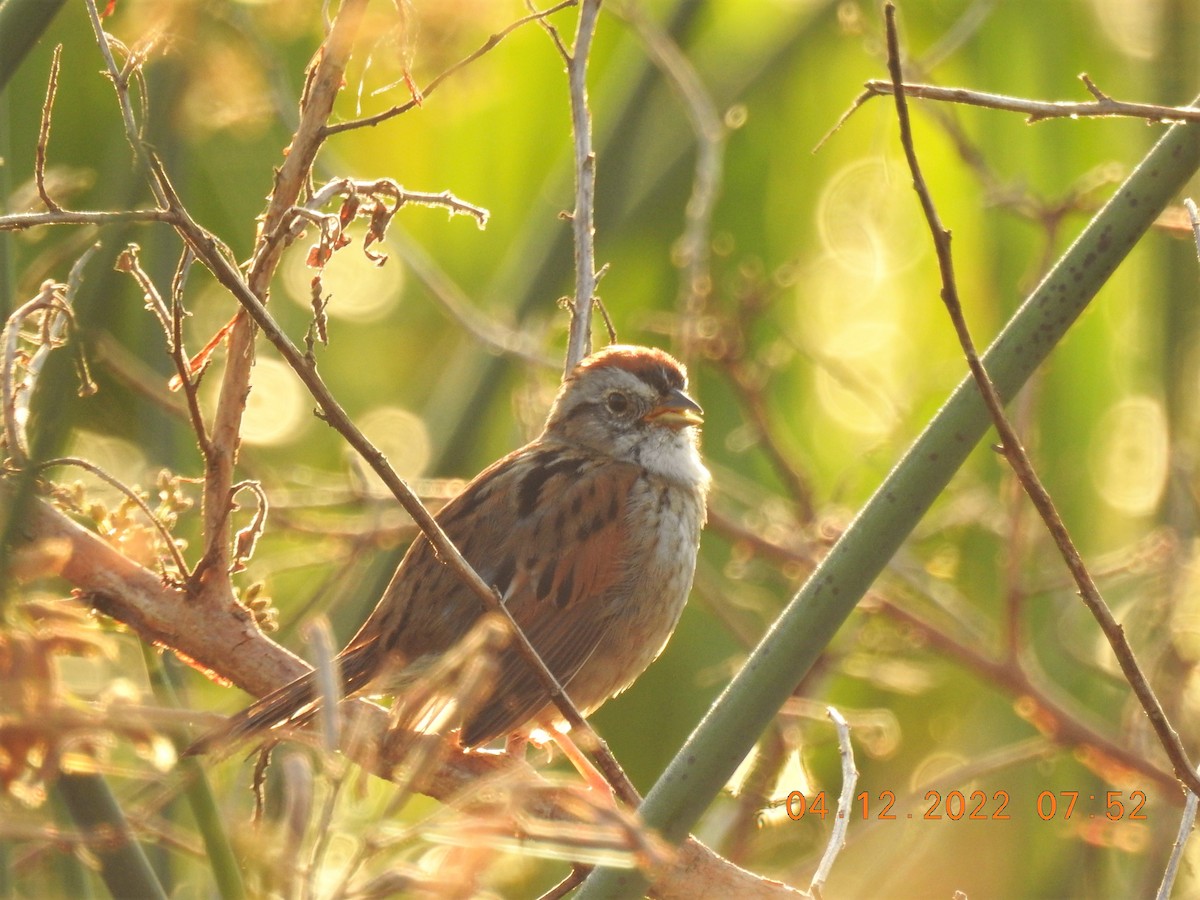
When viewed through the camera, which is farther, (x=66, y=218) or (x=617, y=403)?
(x=617, y=403)

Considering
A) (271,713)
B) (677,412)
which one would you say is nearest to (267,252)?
(271,713)

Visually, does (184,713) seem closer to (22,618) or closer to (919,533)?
(22,618)

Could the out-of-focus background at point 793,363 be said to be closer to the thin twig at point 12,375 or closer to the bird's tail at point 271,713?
the bird's tail at point 271,713

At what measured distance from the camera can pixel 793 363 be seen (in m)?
4.67

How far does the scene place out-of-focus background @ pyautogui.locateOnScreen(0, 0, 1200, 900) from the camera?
11.2ft

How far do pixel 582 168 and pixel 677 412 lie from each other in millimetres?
1116

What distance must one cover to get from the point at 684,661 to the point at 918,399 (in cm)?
103

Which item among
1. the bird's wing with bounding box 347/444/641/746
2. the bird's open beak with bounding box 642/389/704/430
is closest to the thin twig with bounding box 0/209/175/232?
the bird's wing with bounding box 347/444/641/746

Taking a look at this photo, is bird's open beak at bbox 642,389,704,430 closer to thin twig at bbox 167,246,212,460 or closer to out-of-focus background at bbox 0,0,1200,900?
out-of-focus background at bbox 0,0,1200,900

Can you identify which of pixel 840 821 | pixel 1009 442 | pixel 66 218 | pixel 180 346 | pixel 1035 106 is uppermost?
pixel 1035 106

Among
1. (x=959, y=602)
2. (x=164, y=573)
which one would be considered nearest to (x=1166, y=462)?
(x=959, y=602)

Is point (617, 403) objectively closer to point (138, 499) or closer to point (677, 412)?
point (677, 412)

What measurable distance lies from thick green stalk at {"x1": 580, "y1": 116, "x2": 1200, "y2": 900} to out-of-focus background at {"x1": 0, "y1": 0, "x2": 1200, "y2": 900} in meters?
0.83

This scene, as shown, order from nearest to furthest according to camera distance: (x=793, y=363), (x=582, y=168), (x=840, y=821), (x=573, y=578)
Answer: (x=840, y=821), (x=582, y=168), (x=573, y=578), (x=793, y=363)
